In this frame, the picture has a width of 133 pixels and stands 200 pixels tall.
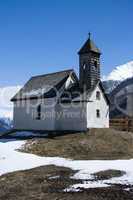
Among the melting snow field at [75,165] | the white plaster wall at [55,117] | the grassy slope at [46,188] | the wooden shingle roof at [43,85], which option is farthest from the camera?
the wooden shingle roof at [43,85]

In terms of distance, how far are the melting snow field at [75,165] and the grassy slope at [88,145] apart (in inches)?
89.0

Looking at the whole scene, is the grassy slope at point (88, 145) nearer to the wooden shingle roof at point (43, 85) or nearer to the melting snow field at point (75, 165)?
the melting snow field at point (75, 165)

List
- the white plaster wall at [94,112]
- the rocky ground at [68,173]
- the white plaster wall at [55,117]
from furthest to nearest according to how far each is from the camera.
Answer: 1. the white plaster wall at [55,117]
2. the white plaster wall at [94,112]
3. the rocky ground at [68,173]

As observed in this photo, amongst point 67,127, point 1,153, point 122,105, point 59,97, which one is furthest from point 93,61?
point 122,105

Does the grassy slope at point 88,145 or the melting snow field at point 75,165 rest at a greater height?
the grassy slope at point 88,145

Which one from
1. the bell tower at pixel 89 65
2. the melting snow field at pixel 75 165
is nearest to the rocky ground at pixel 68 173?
the melting snow field at pixel 75 165

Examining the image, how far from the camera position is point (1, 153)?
2842 cm

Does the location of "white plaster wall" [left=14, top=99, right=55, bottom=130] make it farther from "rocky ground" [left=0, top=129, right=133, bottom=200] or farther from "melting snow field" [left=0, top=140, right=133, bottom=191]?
"melting snow field" [left=0, top=140, right=133, bottom=191]

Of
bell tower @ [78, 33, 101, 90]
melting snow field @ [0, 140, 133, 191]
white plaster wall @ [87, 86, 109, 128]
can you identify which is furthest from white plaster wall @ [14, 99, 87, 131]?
melting snow field @ [0, 140, 133, 191]

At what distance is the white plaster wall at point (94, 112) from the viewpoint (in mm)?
38531

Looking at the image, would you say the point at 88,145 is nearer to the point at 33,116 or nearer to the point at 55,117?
the point at 55,117

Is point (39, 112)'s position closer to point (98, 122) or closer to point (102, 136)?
point (98, 122)

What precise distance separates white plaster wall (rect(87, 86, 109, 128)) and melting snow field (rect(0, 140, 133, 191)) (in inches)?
451

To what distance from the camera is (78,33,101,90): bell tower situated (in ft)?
133
